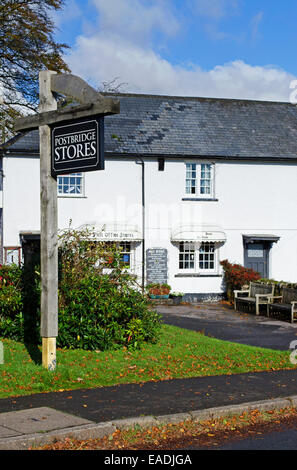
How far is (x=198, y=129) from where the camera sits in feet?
91.2

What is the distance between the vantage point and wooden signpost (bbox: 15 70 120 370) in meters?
9.16

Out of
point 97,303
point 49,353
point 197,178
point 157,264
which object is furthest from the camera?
point 197,178

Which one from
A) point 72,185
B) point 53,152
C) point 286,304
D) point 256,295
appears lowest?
point 286,304

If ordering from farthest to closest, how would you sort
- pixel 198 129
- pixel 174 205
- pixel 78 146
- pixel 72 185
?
pixel 198 129, pixel 174 205, pixel 72 185, pixel 78 146

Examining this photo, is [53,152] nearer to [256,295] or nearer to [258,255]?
[256,295]

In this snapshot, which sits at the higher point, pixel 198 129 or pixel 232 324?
pixel 198 129

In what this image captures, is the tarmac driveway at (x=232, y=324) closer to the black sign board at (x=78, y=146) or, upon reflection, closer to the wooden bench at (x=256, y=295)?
the wooden bench at (x=256, y=295)

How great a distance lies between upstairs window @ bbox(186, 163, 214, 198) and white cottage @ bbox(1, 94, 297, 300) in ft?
0.14

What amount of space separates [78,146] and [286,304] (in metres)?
13.1

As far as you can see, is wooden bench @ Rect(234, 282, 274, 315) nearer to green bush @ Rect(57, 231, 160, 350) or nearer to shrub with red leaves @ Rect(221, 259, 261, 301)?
shrub with red leaves @ Rect(221, 259, 261, 301)

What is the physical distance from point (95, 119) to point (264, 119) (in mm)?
21511

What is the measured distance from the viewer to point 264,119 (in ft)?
96.1

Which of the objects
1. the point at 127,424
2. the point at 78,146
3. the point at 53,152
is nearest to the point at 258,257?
the point at 53,152

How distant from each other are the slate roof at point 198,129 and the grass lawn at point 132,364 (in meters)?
13.9
